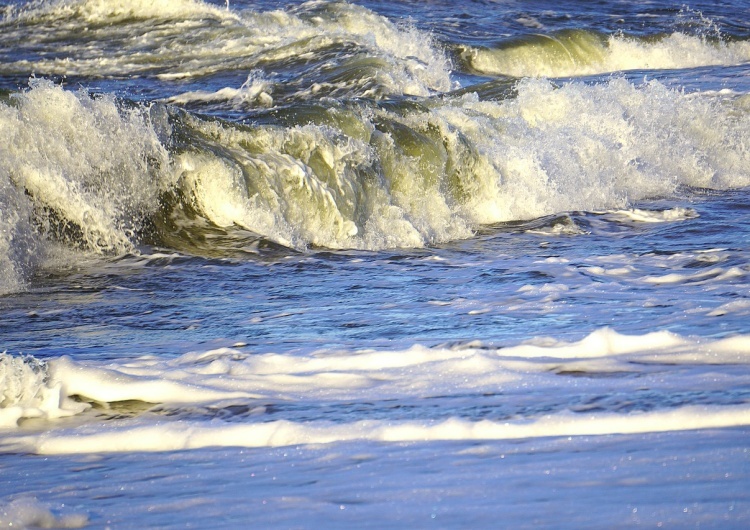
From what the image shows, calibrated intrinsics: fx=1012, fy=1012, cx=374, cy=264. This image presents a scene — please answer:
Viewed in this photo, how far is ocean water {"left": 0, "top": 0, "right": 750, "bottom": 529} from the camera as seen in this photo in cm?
286

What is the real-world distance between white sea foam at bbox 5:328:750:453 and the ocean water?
0.02 meters

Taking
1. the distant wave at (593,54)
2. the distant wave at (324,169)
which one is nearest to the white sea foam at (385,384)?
the distant wave at (324,169)

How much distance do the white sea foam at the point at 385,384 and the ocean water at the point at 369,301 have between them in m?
0.02

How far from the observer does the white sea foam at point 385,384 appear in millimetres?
3320

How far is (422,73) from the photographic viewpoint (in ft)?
51.8

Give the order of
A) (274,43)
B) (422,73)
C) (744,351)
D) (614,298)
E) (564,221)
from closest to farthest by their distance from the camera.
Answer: (744,351) → (614,298) → (564,221) → (422,73) → (274,43)

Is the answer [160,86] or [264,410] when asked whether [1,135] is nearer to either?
[264,410]

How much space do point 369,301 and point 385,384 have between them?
6.23 ft

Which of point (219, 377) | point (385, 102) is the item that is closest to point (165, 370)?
point (219, 377)

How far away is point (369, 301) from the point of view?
599 cm

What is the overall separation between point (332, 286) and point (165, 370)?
7.19 feet

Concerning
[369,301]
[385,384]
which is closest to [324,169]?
[369,301]

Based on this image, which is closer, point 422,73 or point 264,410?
point 264,410

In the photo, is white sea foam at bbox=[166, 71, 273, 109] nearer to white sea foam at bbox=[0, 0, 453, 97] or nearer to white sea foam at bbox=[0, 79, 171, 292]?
white sea foam at bbox=[0, 0, 453, 97]
